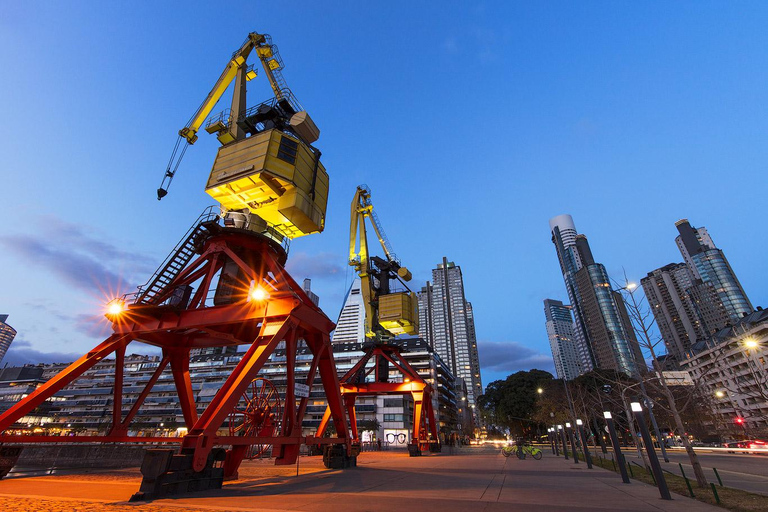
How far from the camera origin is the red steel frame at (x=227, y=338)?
1187 centimetres

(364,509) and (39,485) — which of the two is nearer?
(364,509)

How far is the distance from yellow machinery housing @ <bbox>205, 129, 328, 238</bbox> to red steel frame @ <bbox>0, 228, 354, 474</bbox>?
1623mm

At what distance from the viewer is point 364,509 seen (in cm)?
768

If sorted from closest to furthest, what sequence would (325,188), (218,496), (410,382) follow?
(218,496) < (325,188) < (410,382)

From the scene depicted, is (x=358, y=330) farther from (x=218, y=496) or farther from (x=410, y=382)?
(x=218, y=496)

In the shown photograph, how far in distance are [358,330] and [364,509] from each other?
171793 mm

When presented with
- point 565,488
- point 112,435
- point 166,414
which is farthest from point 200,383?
point 565,488

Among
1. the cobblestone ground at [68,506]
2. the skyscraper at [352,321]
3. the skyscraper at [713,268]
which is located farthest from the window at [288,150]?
the skyscraper at [713,268]

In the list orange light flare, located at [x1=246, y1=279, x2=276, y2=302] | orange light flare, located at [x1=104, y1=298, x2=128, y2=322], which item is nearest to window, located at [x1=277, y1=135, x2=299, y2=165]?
orange light flare, located at [x1=246, y1=279, x2=276, y2=302]

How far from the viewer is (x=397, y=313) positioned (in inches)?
1345

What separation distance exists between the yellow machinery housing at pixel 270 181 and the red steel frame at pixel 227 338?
162 cm

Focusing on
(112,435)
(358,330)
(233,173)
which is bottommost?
(112,435)

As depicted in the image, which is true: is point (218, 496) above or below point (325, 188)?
below

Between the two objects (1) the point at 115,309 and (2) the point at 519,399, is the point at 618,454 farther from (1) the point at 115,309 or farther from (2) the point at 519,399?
(2) the point at 519,399
